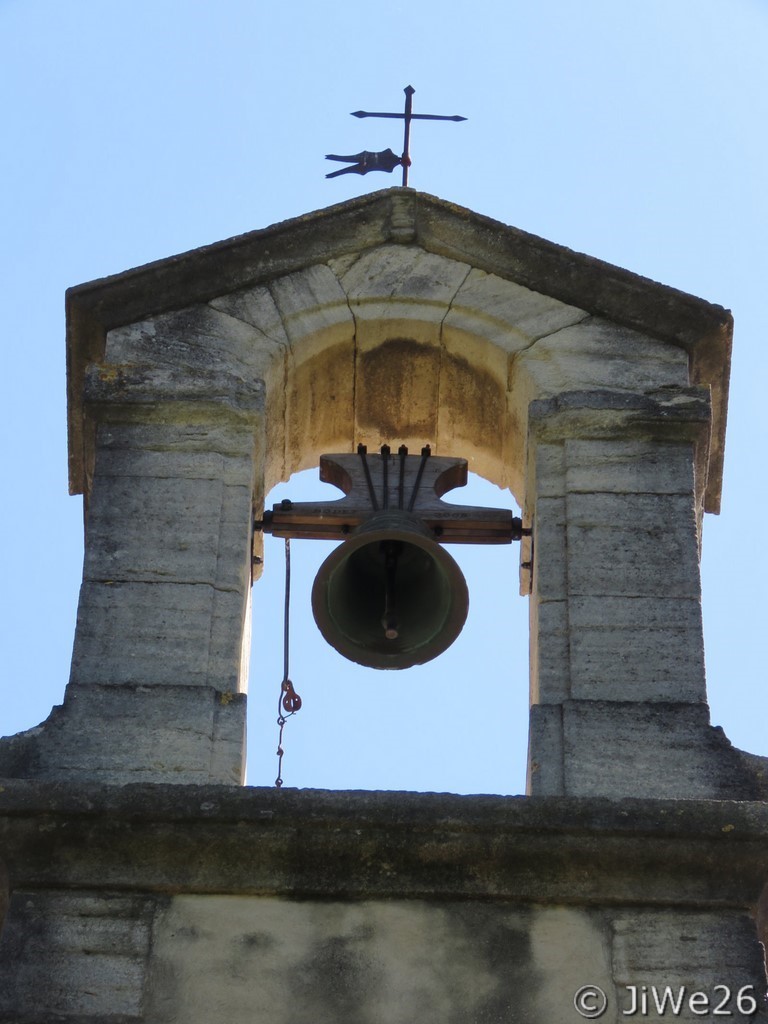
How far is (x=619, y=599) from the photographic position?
8398 mm

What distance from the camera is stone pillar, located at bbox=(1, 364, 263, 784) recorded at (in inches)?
312

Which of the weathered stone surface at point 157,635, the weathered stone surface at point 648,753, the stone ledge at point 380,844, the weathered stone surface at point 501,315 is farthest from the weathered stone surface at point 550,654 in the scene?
the weathered stone surface at point 501,315

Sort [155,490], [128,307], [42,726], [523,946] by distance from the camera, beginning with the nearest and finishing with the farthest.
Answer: [523,946] < [42,726] < [155,490] < [128,307]

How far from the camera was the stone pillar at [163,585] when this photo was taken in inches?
312

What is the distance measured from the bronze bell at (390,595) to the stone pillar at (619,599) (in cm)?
32

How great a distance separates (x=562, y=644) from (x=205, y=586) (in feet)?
3.94

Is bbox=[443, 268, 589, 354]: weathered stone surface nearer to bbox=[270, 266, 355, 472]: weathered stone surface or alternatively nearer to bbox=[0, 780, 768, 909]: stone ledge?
bbox=[270, 266, 355, 472]: weathered stone surface

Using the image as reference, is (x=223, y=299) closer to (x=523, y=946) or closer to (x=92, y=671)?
(x=92, y=671)

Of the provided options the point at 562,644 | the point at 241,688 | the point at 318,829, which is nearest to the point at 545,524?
the point at 562,644

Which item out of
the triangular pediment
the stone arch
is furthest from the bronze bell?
the triangular pediment

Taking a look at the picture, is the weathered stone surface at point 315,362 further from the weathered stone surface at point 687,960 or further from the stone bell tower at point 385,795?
the weathered stone surface at point 687,960

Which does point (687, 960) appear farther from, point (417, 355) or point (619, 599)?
point (417, 355)

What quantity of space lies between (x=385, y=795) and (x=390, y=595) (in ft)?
4.95

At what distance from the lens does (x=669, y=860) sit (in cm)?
735
